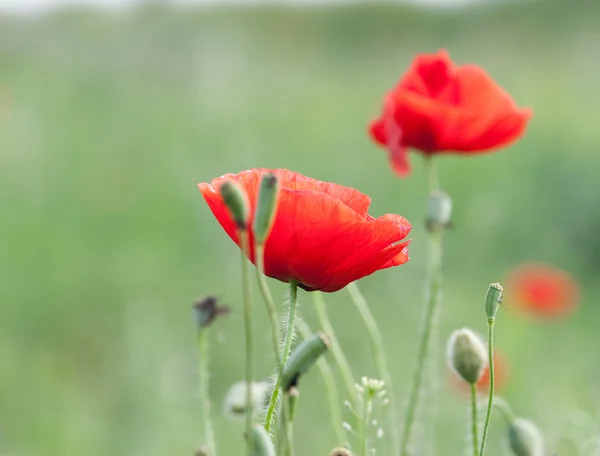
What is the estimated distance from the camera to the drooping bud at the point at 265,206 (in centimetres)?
35

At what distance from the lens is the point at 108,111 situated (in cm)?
420

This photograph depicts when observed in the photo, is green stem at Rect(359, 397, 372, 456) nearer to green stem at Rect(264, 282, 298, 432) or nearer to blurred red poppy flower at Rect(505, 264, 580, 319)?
green stem at Rect(264, 282, 298, 432)

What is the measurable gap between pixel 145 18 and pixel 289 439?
5904mm

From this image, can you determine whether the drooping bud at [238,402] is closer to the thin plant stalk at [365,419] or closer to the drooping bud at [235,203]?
the thin plant stalk at [365,419]

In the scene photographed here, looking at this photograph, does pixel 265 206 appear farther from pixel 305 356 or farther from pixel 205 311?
pixel 205 311

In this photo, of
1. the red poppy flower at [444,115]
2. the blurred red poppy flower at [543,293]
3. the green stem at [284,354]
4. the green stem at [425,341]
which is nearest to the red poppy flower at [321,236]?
the green stem at [284,354]

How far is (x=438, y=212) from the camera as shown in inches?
27.5

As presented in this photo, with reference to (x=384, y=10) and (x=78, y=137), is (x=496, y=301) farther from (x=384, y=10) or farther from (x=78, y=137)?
(x=384, y=10)

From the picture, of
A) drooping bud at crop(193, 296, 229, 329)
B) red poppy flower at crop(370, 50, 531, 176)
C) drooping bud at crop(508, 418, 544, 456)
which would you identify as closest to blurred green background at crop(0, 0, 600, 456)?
drooping bud at crop(193, 296, 229, 329)

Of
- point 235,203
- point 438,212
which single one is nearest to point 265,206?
point 235,203

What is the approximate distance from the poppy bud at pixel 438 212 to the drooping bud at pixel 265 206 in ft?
1.17

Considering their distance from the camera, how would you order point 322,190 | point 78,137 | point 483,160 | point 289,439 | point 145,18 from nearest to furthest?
point 289,439 → point 322,190 → point 483,160 → point 78,137 → point 145,18

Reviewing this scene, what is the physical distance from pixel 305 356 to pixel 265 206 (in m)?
0.07

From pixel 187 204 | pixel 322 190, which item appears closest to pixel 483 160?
pixel 187 204
